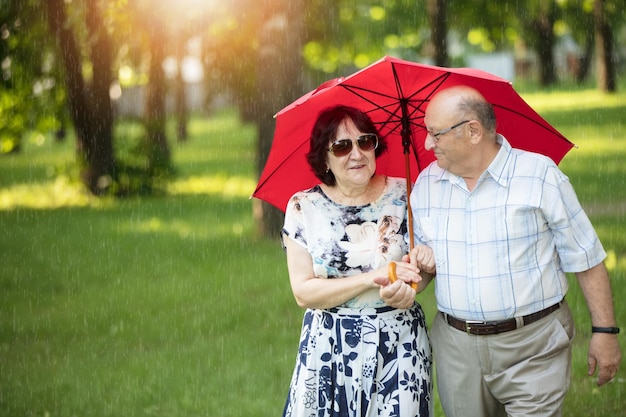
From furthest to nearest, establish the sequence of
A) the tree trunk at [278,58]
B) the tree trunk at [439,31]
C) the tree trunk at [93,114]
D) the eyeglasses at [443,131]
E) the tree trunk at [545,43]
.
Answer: the tree trunk at [545,43] < the tree trunk at [439,31] < the tree trunk at [93,114] < the tree trunk at [278,58] < the eyeglasses at [443,131]

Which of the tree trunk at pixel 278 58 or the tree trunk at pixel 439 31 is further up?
the tree trunk at pixel 439 31

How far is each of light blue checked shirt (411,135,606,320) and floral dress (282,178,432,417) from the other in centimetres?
29

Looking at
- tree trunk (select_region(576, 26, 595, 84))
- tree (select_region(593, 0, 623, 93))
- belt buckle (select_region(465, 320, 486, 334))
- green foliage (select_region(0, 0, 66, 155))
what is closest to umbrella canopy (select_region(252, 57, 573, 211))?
belt buckle (select_region(465, 320, 486, 334))

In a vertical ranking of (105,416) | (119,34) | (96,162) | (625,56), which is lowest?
(105,416)

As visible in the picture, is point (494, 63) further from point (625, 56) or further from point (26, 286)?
point (26, 286)

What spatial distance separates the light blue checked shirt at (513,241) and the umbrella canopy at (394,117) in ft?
1.27

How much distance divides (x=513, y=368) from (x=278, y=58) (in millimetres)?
9125

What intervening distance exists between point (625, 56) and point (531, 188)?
60948 mm

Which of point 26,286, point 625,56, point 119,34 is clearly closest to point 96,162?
point 119,34

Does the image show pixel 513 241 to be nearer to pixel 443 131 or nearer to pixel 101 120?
pixel 443 131

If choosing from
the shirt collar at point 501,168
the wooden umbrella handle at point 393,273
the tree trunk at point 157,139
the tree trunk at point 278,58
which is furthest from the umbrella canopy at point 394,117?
the tree trunk at point 157,139

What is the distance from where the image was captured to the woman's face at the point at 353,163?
13.3 feet

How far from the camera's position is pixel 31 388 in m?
7.46

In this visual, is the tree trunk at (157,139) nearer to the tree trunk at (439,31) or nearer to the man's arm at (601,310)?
the tree trunk at (439,31)
